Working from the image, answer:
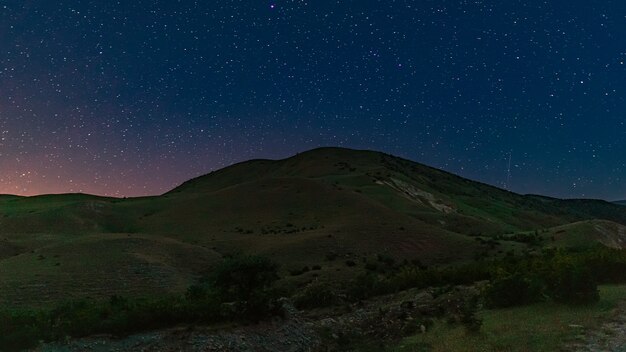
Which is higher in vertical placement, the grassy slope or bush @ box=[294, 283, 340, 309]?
the grassy slope

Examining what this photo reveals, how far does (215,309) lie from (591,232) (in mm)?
68188

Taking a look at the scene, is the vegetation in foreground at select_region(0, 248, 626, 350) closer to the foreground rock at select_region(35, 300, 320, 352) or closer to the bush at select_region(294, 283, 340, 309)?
the foreground rock at select_region(35, 300, 320, 352)

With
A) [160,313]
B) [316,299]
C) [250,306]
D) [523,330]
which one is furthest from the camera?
[316,299]

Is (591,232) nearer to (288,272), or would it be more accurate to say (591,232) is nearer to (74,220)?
(288,272)

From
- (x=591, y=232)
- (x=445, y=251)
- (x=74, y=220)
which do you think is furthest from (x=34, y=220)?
(x=591, y=232)

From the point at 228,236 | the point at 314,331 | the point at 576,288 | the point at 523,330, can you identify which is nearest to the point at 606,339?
the point at 523,330

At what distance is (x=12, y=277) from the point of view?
146 feet

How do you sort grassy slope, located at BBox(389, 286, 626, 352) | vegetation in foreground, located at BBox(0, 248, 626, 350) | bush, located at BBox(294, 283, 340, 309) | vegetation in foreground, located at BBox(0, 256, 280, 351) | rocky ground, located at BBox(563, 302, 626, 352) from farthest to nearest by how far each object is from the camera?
bush, located at BBox(294, 283, 340, 309), vegetation in foreground, located at BBox(0, 248, 626, 350), vegetation in foreground, located at BBox(0, 256, 280, 351), grassy slope, located at BBox(389, 286, 626, 352), rocky ground, located at BBox(563, 302, 626, 352)

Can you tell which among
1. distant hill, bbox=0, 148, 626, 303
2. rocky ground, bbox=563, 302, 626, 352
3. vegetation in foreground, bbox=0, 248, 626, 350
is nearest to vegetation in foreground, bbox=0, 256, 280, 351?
vegetation in foreground, bbox=0, 248, 626, 350

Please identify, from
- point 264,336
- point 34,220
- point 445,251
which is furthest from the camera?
point 34,220

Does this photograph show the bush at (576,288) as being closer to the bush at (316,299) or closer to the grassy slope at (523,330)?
the grassy slope at (523,330)

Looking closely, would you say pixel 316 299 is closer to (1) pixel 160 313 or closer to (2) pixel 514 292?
(2) pixel 514 292

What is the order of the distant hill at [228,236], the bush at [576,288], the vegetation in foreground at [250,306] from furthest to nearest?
1. the distant hill at [228,236]
2. the bush at [576,288]
3. the vegetation in foreground at [250,306]

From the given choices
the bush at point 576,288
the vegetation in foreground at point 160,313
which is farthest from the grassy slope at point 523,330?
the vegetation in foreground at point 160,313
